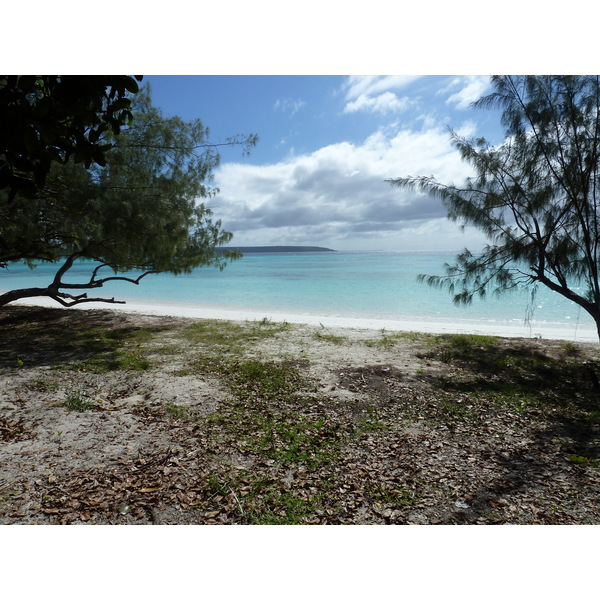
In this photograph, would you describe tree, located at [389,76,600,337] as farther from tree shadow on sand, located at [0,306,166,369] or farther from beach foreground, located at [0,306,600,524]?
tree shadow on sand, located at [0,306,166,369]

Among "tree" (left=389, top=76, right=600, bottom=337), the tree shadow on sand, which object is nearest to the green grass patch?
the tree shadow on sand

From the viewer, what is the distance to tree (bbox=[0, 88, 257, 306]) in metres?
5.86

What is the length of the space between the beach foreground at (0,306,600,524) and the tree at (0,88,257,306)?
178 cm

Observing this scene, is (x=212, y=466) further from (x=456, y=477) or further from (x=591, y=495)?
(x=591, y=495)

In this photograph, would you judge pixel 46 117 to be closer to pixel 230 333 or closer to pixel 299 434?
pixel 299 434

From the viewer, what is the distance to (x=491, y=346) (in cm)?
680

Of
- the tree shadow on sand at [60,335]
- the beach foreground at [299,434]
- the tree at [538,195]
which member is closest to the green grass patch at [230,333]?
the beach foreground at [299,434]

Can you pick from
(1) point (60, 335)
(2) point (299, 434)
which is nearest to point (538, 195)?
(2) point (299, 434)

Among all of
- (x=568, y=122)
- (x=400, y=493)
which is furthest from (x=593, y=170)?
(x=400, y=493)

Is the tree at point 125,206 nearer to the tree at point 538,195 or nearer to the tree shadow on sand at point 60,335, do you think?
the tree shadow on sand at point 60,335

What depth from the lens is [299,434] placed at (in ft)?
11.6

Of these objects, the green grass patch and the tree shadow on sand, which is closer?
the tree shadow on sand

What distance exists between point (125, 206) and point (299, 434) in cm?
448

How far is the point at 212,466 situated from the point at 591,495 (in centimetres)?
266
